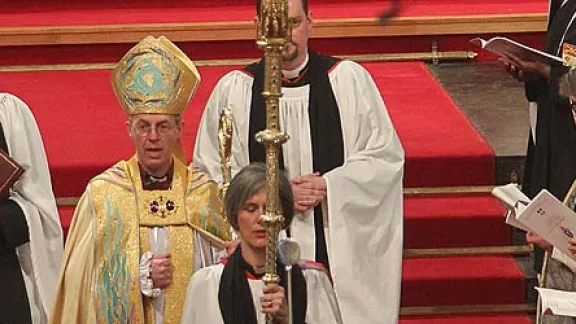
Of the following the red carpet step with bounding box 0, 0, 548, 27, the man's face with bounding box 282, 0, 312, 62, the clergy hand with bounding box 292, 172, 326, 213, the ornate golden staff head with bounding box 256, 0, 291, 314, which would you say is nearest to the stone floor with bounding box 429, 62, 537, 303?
the red carpet step with bounding box 0, 0, 548, 27

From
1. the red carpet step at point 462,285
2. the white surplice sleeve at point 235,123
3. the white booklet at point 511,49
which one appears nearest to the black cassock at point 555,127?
the white booklet at point 511,49

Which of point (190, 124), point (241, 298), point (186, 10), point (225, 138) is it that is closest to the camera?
point (241, 298)

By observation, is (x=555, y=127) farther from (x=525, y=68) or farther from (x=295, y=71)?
(x=295, y=71)

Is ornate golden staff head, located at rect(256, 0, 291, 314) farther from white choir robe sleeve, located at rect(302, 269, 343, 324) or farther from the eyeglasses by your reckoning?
the eyeglasses

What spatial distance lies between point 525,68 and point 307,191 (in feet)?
3.99

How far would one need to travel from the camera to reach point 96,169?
793cm

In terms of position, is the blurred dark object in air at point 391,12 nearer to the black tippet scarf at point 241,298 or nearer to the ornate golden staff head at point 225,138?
the black tippet scarf at point 241,298

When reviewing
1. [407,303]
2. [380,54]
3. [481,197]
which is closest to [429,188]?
[481,197]

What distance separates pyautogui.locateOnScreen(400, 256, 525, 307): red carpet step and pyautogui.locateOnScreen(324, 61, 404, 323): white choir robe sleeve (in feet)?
3.38

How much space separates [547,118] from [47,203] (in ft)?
7.26

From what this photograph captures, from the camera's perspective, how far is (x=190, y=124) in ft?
28.2

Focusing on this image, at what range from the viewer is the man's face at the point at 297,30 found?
6.01m

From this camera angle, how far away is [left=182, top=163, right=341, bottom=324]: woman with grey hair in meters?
4.88

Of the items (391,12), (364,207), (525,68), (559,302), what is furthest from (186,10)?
(391,12)
